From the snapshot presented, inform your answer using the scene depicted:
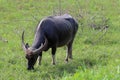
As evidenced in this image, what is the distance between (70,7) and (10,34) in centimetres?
495

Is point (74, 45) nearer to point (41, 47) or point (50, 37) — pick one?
point (50, 37)

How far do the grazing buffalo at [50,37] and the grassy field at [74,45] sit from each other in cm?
36

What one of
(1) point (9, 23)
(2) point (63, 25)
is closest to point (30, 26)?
(1) point (9, 23)

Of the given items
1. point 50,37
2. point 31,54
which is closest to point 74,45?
point 50,37

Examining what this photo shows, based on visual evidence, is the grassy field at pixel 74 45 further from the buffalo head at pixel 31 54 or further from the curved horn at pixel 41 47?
the curved horn at pixel 41 47

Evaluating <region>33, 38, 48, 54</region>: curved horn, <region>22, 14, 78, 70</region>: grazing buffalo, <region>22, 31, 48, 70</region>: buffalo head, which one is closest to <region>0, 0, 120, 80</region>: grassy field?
<region>22, 31, 48, 70</region>: buffalo head

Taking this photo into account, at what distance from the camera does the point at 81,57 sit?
35.4 ft

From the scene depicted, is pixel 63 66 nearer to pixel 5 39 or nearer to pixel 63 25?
pixel 63 25

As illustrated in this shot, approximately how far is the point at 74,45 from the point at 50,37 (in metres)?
2.47

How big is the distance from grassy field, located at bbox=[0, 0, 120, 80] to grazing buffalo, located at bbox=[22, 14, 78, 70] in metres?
0.36

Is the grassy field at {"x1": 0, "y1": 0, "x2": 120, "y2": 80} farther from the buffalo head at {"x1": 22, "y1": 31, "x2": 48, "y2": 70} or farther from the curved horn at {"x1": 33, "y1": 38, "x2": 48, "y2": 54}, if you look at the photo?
the curved horn at {"x1": 33, "y1": 38, "x2": 48, "y2": 54}

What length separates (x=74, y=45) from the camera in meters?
12.1

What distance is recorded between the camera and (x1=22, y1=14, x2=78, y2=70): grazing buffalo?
30.4 feet

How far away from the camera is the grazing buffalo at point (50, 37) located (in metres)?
9.27
